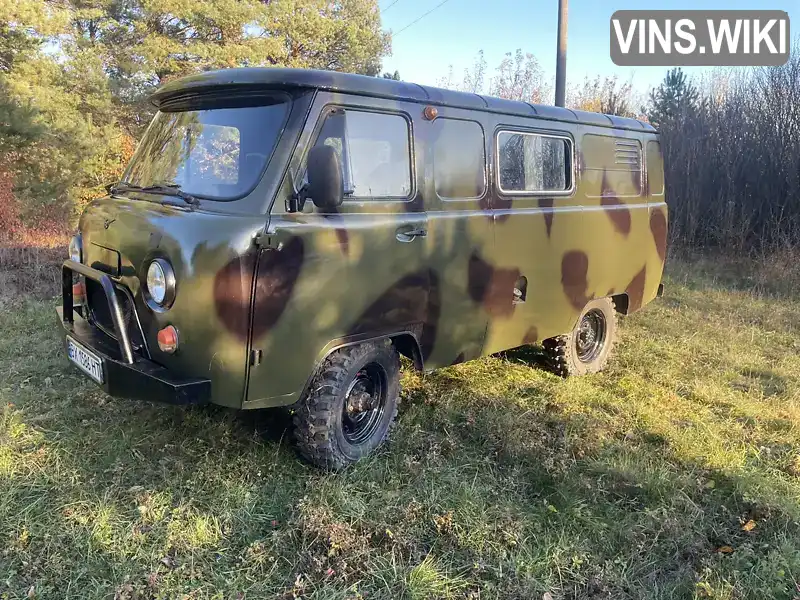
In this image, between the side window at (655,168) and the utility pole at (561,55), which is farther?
the utility pole at (561,55)

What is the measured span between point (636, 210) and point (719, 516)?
330 cm

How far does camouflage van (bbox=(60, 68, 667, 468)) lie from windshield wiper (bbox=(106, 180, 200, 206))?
18 millimetres

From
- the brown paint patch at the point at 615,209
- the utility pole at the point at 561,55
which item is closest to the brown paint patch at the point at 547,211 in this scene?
the brown paint patch at the point at 615,209

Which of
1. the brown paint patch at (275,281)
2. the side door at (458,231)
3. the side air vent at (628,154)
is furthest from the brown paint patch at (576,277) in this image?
the brown paint patch at (275,281)

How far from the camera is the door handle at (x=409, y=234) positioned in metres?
3.82

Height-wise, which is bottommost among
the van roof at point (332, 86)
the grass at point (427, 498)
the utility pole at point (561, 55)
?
the grass at point (427, 498)

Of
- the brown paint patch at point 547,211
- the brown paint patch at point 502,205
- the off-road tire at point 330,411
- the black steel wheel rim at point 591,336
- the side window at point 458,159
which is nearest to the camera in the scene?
the off-road tire at point 330,411

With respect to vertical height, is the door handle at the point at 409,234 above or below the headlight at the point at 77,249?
above

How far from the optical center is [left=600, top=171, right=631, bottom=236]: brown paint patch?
555 centimetres

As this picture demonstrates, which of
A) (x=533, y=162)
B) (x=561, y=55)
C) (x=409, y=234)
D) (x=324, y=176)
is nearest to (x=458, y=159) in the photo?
(x=409, y=234)

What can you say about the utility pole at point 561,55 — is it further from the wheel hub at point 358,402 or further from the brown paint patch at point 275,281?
the brown paint patch at point 275,281

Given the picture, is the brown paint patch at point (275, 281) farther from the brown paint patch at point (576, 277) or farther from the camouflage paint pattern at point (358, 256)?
Answer: the brown paint patch at point (576, 277)

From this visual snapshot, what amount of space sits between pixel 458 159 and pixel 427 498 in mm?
2268

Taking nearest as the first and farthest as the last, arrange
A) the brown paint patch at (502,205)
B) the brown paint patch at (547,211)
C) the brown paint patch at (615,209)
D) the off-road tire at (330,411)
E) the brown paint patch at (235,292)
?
1. the brown paint patch at (235,292)
2. the off-road tire at (330,411)
3. the brown paint patch at (502,205)
4. the brown paint patch at (547,211)
5. the brown paint patch at (615,209)
